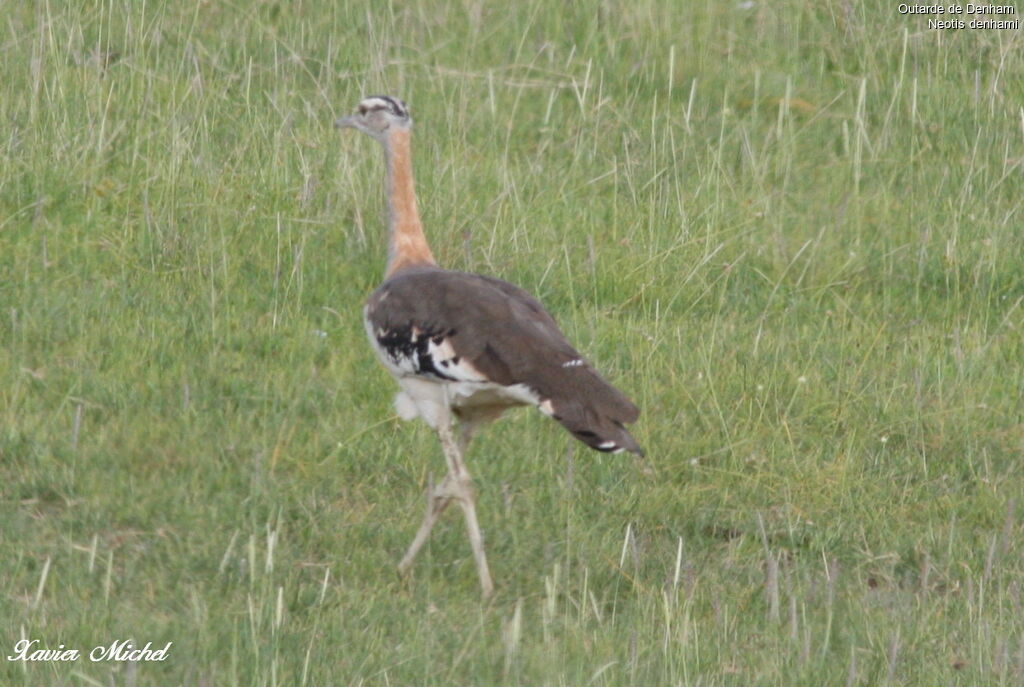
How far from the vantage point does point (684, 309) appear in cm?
704

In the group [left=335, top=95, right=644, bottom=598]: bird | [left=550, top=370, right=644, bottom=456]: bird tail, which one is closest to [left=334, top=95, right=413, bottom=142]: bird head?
[left=335, top=95, right=644, bottom=598]: bird

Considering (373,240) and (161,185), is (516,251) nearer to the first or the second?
(373,240)

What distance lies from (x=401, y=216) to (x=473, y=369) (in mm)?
1104

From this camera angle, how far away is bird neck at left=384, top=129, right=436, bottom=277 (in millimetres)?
5914

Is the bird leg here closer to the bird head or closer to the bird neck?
the bird neck

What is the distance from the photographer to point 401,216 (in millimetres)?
5988

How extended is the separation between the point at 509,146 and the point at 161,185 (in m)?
1.68

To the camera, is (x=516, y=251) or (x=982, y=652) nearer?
(x=982, y=652)

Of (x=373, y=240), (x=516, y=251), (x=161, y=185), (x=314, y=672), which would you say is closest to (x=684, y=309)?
(x=516, y=251)

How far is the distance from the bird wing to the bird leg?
26cm

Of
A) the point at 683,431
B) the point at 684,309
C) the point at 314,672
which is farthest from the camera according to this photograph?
the point at 684,309

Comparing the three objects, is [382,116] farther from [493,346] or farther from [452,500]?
[452,500]

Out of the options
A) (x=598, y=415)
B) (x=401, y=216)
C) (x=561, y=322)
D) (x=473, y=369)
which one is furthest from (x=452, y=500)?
(x=561, y=322)

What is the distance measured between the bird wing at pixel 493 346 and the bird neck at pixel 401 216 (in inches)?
14.4
